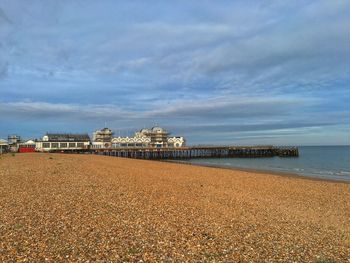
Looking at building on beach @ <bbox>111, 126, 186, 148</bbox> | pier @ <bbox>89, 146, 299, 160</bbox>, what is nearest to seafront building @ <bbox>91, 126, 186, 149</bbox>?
building on beach @ <bbox>111, 126, 186, 148</bbox>

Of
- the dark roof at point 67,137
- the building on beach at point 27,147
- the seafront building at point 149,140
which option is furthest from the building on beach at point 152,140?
the building on beach at point 27,147

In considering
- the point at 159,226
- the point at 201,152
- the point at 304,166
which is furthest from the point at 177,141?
the point at 159,226

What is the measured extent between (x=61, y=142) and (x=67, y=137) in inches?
244

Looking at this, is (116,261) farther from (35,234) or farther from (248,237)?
(248,237)

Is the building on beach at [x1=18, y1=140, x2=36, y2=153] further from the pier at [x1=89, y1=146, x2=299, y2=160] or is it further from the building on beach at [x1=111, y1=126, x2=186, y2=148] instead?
the building on beach at [x1=111, y1=126, x2=186, y2=148]

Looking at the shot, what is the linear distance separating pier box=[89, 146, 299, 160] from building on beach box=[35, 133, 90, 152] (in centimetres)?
1382

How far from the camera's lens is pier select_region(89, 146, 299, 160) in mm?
80375

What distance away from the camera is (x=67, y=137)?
102 meters

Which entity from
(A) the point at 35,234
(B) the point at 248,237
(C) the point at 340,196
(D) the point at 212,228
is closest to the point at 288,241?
(B) the point at 248,237

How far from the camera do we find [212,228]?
291 inches

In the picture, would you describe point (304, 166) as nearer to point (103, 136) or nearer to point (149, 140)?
point (149, 140)

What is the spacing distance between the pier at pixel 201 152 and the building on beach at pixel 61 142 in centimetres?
1382

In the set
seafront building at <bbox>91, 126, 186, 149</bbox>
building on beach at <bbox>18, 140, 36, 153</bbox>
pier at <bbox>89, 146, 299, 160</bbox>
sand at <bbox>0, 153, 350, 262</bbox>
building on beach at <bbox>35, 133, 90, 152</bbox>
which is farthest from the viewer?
seafront building at <bbox>91, 126, 186, 149</bbox>

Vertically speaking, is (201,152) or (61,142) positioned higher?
(61,142)
